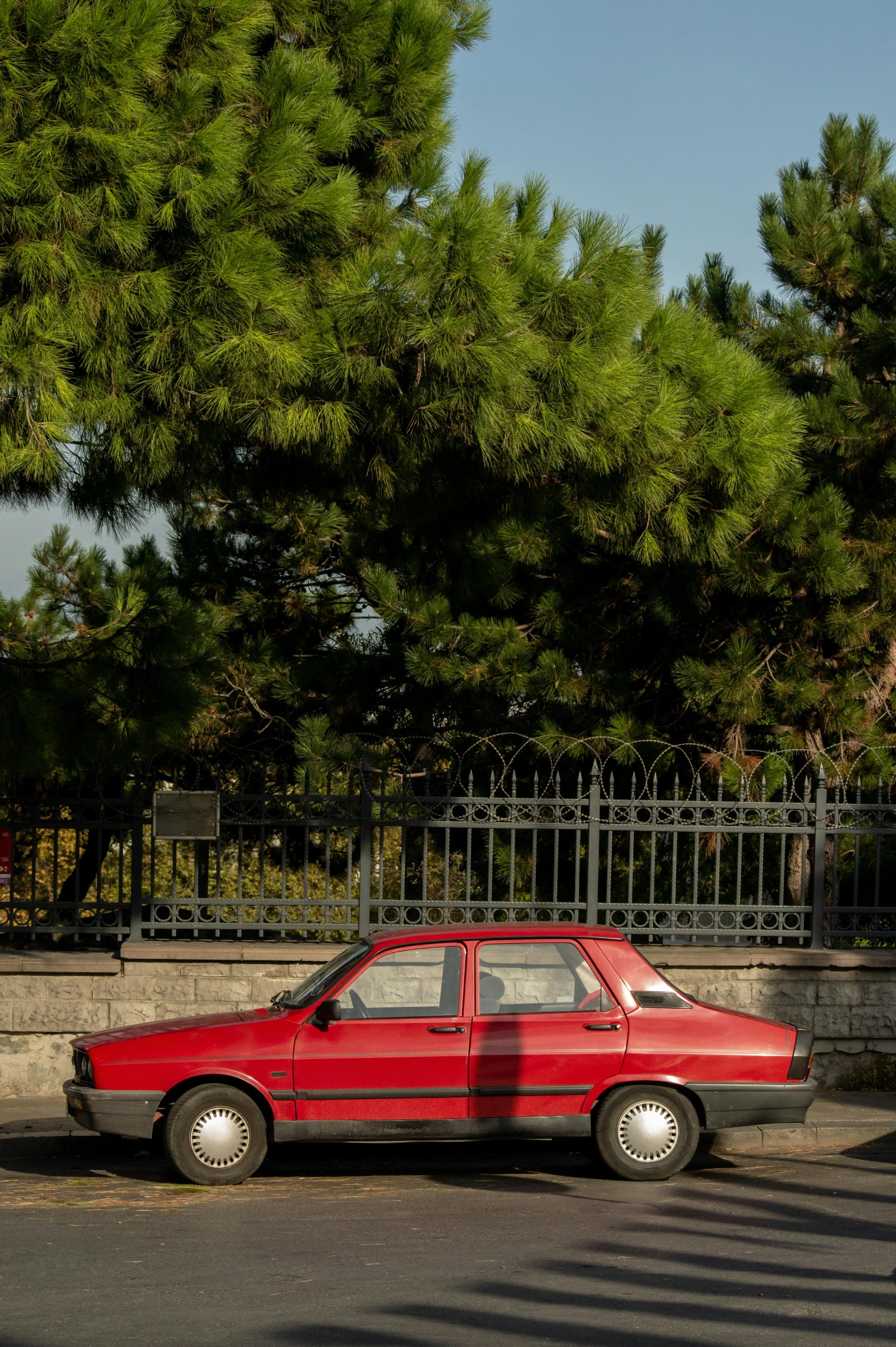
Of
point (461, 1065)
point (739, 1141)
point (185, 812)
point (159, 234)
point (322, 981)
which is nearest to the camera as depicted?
point (461, 1065)

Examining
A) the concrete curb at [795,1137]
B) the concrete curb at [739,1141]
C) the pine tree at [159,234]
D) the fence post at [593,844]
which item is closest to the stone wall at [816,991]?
the fence post at [593,844]

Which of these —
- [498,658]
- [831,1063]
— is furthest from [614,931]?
[498,658]

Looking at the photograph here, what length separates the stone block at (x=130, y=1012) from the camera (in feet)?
32.1

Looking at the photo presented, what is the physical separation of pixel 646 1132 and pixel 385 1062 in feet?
4.89

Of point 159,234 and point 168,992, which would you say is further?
point 168,992

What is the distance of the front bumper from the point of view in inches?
285

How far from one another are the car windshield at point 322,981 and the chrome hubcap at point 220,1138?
2.14 ft

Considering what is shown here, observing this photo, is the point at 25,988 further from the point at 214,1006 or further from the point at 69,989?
the point at 214,1006

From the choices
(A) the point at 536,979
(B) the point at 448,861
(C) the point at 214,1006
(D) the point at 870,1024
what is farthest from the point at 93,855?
(D) the point at 870,1024

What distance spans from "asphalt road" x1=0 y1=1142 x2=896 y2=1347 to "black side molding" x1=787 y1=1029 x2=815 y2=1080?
59 centimetres

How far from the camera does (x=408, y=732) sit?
48.4 feet

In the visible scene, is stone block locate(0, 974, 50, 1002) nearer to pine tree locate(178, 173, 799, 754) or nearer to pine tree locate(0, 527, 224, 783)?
pine tree locate(0, 527, 224, 783)

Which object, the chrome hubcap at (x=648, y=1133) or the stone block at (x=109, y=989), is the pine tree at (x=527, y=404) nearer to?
the chrome hubcap at (x=648, y=1133)

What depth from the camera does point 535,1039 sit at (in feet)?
24.2
